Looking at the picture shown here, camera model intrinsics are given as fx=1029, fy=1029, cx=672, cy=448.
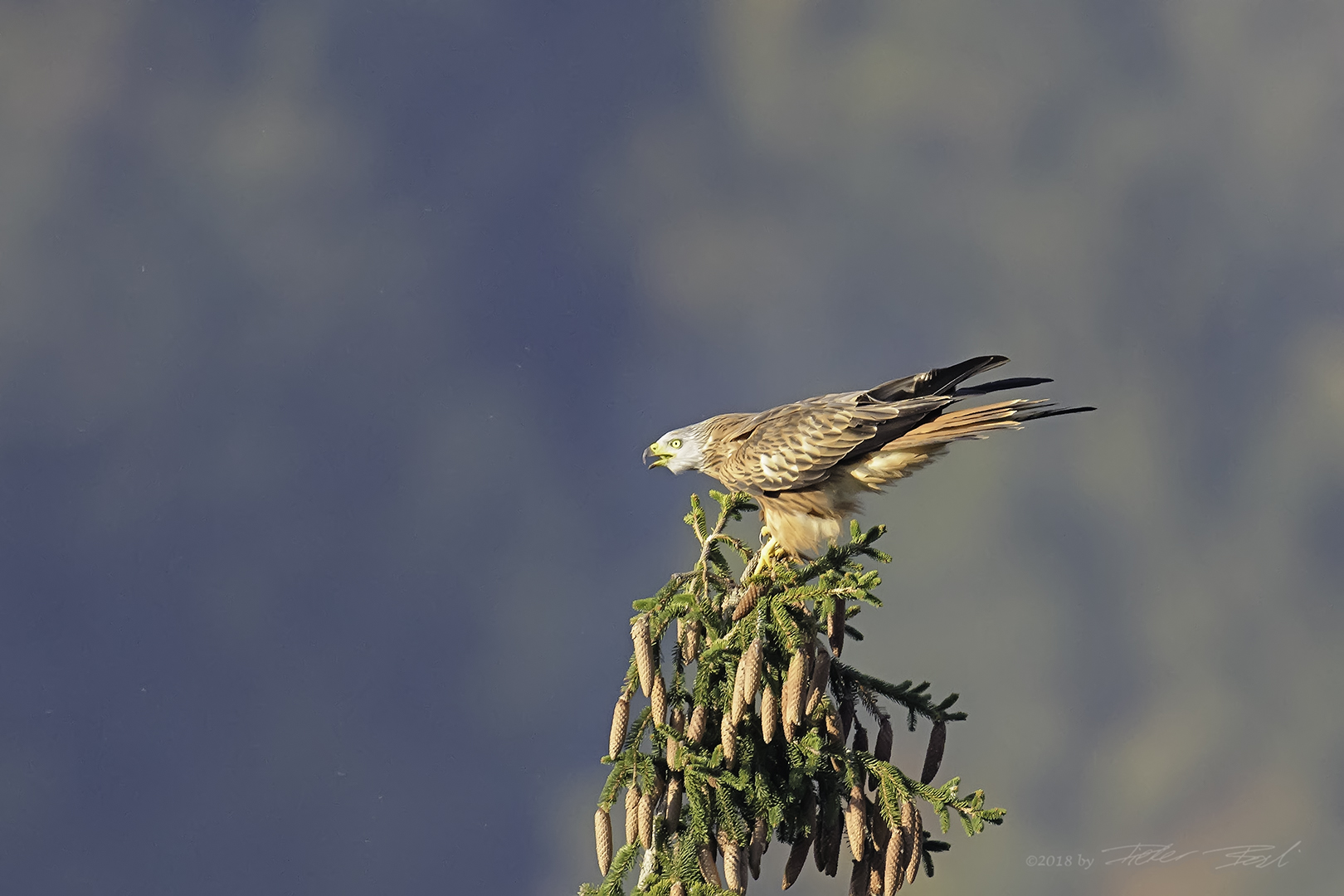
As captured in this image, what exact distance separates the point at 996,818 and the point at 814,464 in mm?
3047

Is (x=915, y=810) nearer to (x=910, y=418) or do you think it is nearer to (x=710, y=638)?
(x=710, y=638)

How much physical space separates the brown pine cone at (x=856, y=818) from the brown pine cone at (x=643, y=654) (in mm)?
1349

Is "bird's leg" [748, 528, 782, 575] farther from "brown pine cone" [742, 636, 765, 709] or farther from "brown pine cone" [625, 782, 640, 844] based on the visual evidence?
"brown pine cone" [625, 782, 640, 844]

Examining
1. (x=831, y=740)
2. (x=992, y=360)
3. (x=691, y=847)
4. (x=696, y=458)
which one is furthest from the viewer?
(x=696, y=458)

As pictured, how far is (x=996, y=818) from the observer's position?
5.90 metres

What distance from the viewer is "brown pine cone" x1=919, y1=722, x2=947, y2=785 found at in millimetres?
6379

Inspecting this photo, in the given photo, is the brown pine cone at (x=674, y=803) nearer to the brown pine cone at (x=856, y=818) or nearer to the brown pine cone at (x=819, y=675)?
the brown pine cone at (x=819, y=675)

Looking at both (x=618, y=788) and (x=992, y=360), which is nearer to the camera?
(x=618, y=788)

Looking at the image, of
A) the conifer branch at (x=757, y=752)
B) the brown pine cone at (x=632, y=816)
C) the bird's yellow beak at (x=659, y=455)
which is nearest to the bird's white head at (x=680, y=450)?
the bird's yellow beak at (x=659, y=455)

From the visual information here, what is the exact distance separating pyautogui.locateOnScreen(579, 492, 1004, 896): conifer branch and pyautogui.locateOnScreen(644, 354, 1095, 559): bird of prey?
1.52 meters

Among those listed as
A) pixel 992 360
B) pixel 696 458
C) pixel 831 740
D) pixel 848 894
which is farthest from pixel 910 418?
pixel 848 894

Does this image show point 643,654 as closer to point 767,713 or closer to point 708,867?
point 767,713

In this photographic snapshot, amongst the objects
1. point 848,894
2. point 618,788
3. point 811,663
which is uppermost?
point 811,663

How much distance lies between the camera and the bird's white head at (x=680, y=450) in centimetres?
923
